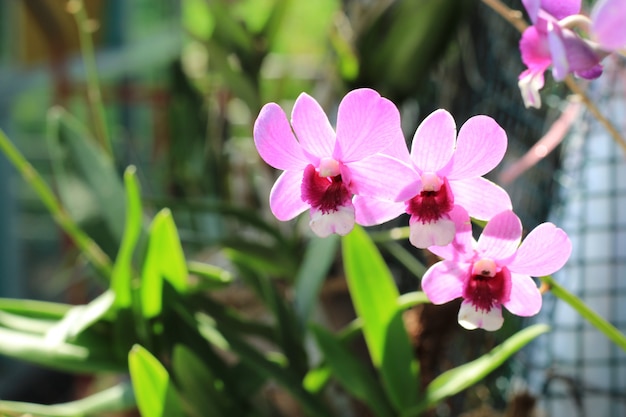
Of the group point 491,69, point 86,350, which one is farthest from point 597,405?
point 86,350

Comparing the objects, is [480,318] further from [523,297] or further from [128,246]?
[128,246]

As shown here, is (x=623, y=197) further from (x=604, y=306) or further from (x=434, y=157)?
(x=434, y=157)

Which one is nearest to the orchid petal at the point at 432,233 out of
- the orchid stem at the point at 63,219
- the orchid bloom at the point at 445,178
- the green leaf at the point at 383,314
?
the orchid bloom at the point at 445,178

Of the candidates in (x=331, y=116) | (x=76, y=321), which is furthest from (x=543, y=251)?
(x=331, y=116)

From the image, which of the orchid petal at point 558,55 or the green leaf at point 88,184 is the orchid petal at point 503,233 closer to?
the orchid petal at point 558,55

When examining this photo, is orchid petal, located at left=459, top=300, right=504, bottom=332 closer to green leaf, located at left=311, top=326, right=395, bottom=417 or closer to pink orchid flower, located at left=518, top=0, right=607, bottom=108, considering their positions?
pink orchid flower, located at left=518, top=0, right=607, bottom=108

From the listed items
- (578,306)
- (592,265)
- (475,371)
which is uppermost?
(578,306)
